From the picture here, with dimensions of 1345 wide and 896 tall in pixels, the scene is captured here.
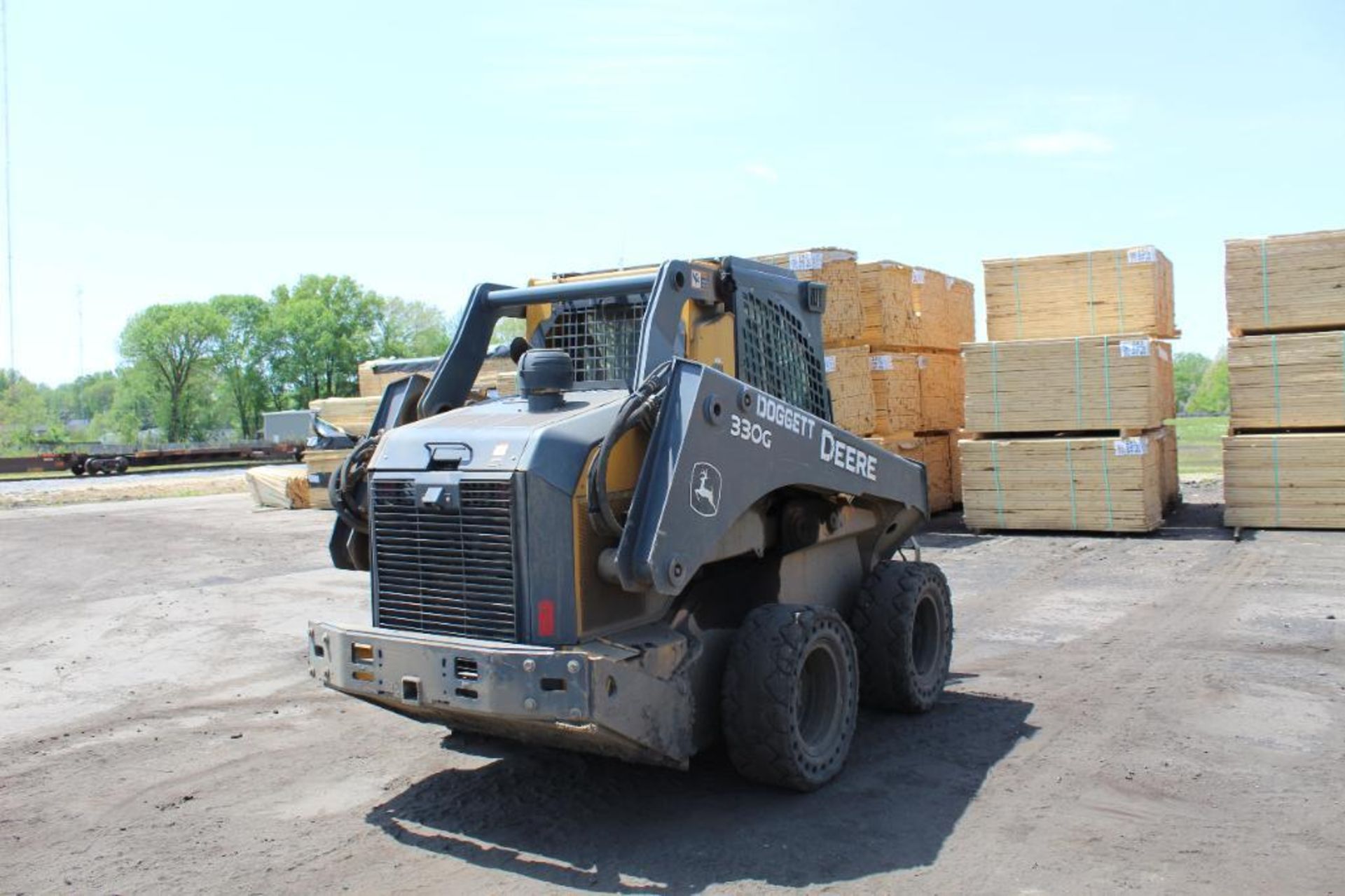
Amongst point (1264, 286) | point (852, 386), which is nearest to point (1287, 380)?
point (1264, 286)

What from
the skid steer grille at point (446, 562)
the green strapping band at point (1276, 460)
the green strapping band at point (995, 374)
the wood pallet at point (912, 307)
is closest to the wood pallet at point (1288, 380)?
the green strapping band at point (1276, 460)

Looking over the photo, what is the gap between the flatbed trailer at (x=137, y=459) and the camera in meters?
43.8

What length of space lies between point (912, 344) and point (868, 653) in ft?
32.5

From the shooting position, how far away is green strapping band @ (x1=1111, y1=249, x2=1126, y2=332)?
46.1 ft

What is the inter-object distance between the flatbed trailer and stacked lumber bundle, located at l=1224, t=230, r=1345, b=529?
118 ft

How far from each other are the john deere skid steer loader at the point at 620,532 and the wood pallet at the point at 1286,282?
9.24m

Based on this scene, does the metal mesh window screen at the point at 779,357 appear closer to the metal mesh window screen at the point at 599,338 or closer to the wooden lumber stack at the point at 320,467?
the metal mesh window screen at the point at 599,338

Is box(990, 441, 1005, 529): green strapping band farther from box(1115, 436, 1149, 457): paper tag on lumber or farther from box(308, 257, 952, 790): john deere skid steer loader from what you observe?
box(308, 257, 952, 790): john deere skid steer loader

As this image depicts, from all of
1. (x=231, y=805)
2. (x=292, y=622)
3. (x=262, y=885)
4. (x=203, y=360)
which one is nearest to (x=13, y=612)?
(x=292, y=622)

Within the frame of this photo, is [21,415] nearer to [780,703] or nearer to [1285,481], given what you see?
[1285,481]

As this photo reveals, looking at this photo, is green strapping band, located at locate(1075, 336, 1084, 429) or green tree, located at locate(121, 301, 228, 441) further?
green tree, located at locate(121, 301, 228, 441)

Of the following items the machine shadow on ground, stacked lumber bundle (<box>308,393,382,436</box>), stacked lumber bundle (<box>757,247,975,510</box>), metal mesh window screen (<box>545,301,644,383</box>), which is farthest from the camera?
stacked lumber bundle (<box>308,393,382,436</box>)

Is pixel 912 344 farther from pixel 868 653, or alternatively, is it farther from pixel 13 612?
pixel 13 612

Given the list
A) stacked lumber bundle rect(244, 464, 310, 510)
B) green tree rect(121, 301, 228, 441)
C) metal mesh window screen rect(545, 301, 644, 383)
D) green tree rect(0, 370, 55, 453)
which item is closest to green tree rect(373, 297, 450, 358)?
green tree rect(121, 301, 228, 441)
